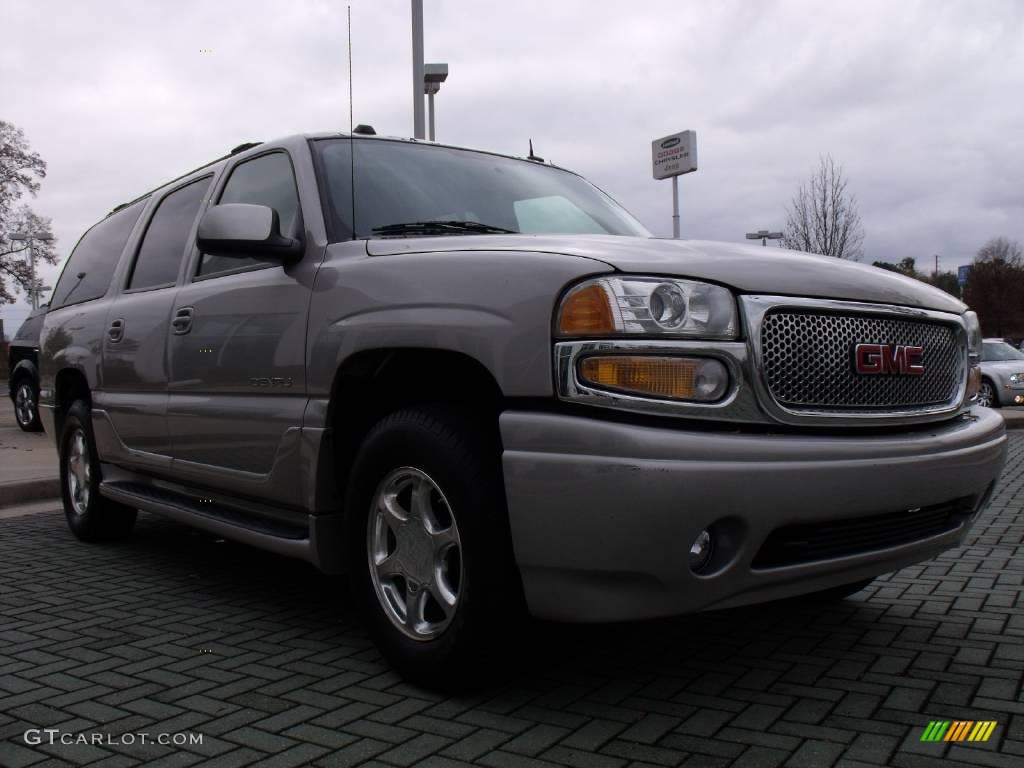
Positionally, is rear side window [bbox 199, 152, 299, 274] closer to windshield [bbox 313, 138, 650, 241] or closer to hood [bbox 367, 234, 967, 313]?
windshield [bbox 313, 138, 650, 241]

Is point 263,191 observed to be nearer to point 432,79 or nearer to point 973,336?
point 973,336

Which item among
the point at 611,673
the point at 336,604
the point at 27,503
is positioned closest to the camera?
the point at 611,673

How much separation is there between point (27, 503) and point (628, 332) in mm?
6300

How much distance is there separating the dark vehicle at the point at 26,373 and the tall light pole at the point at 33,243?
102 feet

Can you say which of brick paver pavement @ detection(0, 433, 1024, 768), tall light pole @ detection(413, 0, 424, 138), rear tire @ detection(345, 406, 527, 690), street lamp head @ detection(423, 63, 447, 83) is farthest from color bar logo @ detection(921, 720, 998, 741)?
street lamp head @ detection(423, 63, 447, 83)

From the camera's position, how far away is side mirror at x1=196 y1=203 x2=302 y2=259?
11.7 ft

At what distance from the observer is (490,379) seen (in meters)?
2.93

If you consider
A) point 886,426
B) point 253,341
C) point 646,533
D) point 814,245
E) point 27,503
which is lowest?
point 27,503

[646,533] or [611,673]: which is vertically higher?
[646,533]

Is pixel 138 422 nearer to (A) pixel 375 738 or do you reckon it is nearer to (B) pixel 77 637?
(B) pixel 77 637

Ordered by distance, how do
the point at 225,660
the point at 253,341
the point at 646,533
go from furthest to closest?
the point at 253,341, the point at 225,660, the point at 646,533

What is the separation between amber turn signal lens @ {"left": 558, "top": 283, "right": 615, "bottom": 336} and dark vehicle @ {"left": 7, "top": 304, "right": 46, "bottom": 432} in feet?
39.8

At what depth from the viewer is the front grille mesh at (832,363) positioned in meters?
2.73

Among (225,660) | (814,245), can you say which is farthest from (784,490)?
(814,245)
